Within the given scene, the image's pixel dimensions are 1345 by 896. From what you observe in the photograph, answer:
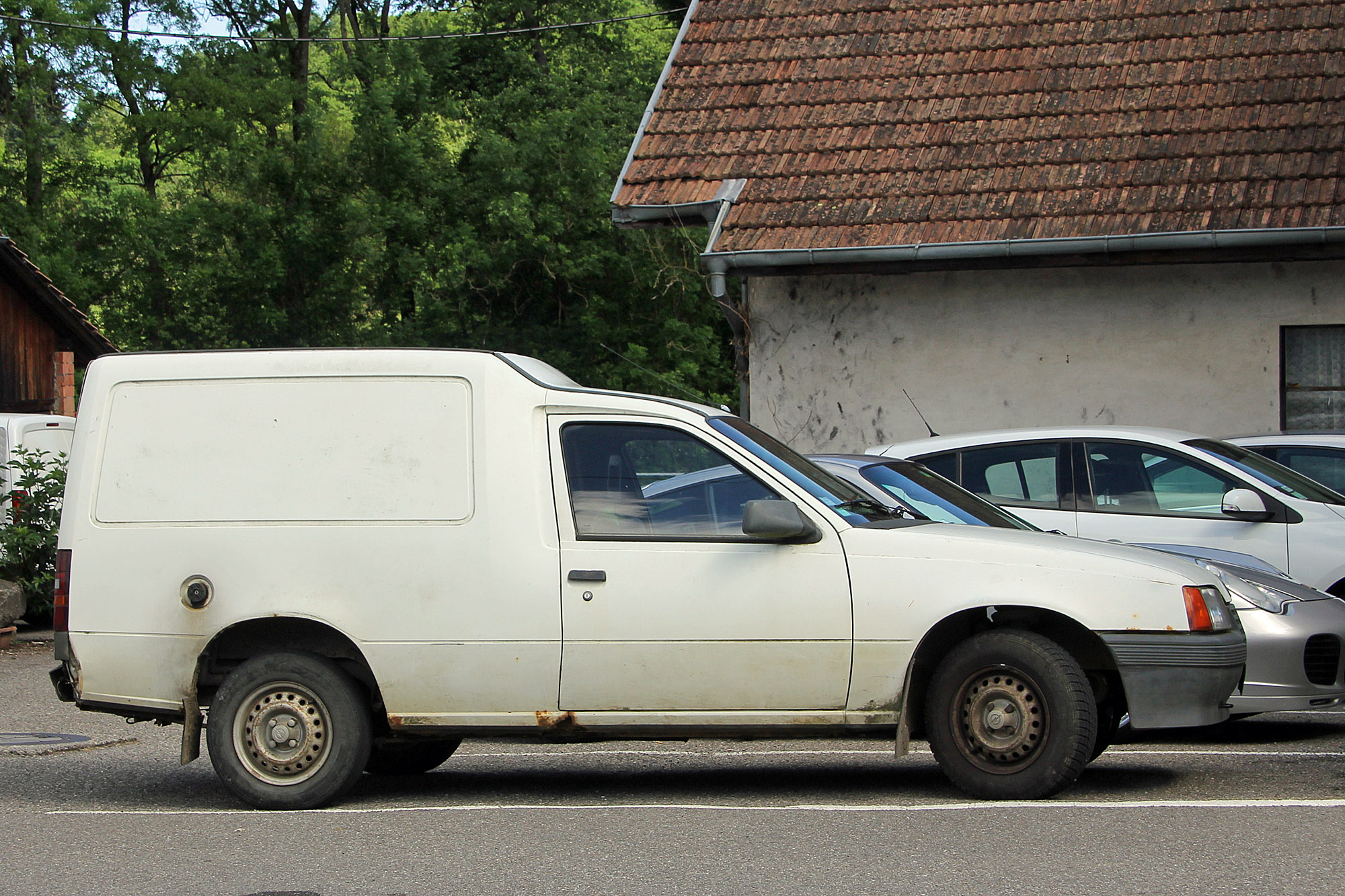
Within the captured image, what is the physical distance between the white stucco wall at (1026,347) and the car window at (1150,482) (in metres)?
4.76

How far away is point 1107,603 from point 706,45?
11260 millimetres

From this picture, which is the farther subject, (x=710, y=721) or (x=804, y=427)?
(x=804, y=427)

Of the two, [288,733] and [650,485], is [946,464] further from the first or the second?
[288,733]

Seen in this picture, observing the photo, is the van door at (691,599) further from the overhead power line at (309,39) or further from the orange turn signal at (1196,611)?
the overhead power line at (309,39)

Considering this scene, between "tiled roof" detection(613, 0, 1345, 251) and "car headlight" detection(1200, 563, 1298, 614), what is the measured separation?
6170 mm

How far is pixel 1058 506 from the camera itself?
9852 millimetres

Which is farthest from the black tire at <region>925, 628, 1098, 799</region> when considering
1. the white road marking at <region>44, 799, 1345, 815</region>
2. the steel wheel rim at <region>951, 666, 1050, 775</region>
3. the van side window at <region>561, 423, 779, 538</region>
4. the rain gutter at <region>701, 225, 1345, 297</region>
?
the rain gutter at <region>701, 225, 1345, 297</region>

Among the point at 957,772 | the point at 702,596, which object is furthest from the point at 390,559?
the point at 957,772

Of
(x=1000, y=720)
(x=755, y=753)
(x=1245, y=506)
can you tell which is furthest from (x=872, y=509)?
(x=1245, y=506)

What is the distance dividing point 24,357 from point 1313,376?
885 inches

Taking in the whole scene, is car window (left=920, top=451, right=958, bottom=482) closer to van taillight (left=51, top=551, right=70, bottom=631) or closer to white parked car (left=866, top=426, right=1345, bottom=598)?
white parked car (left=866, top=426, right=1345, bottom=598)

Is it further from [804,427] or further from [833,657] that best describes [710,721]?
[804,427]

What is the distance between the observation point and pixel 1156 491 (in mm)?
9742

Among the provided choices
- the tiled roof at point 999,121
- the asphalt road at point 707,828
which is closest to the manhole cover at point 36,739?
the asphalt road at point 707,828
